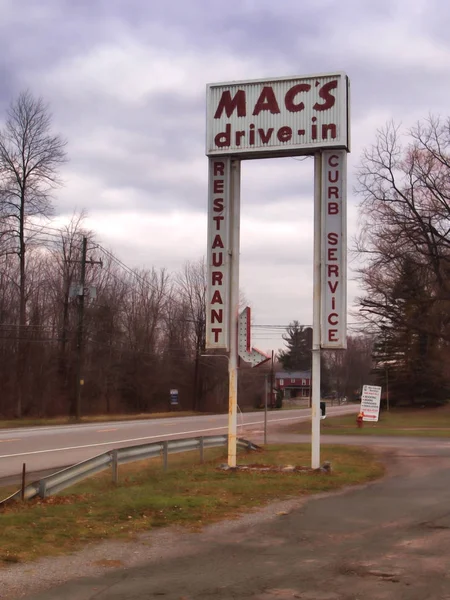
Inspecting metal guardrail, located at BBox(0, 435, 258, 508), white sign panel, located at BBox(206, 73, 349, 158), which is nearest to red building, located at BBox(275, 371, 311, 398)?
metal guardrail, located at BBox(0, 435, 258, 508)

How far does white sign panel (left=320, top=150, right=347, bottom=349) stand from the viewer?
14438mm

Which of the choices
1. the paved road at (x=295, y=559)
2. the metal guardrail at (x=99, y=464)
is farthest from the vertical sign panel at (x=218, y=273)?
the paved road at (x=295, y=559)

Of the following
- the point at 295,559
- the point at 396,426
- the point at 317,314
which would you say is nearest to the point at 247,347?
the point at 317,314

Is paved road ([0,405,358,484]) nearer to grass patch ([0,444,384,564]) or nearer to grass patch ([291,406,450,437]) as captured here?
grass patch ([0,444,384,564])

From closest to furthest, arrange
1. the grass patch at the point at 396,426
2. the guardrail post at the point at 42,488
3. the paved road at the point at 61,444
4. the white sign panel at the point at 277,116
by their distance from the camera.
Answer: the guardrail post at the point at 42,488 → the white sign panel at the point at 277,116 → the paved road at the point at 61,444 → the grass patch at the point at 396,426

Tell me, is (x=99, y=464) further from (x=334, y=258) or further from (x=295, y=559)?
(x=334, y=258)

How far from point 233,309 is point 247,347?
840 millimetres

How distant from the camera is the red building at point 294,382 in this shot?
472ft

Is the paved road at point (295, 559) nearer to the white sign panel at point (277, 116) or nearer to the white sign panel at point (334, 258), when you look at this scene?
the white sign panel at point (334, 258)

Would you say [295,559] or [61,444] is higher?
[295,559]

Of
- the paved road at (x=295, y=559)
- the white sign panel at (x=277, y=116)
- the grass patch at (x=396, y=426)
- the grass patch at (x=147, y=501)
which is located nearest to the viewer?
the paved road at (x=295, y=559)

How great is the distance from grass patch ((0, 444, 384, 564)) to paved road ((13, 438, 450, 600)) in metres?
→ 0.56

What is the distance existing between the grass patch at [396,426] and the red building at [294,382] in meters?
84.5

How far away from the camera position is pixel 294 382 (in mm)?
144750
